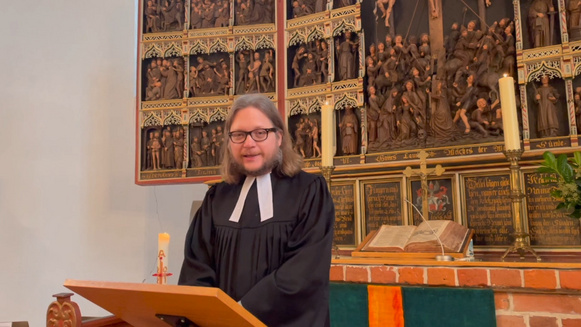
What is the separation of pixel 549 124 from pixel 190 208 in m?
5.11

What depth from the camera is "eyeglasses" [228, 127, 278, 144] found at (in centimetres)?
233

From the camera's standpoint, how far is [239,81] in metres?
6.28

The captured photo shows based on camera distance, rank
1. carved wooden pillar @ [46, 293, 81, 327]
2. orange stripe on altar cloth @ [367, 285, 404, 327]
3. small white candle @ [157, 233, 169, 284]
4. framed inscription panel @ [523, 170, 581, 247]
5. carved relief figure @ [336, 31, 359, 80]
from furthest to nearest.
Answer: carved relief figure @ [336, 31, 359, 80], framed inscription panel @ [523, 170, 581, 247], orange stripe on altar cloth @ [367, 285, 404, 327], small white candle @ [157, 233, 169, 284], carved wooden pillar @ [46, 293, 81, 327]

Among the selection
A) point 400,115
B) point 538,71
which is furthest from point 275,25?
point 538,71

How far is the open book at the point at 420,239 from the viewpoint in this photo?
12.0 feet

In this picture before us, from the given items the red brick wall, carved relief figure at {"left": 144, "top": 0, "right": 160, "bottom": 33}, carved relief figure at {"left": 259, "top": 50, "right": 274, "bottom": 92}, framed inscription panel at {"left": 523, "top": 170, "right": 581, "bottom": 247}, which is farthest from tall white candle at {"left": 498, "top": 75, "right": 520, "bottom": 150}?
carved relief figure at {"left": 144, "top": 0, "right": 160, "bottom": 33}

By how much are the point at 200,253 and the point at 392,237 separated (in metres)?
1.95

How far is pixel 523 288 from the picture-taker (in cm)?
294

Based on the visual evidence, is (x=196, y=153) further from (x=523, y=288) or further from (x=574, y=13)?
(x=523, y=288)

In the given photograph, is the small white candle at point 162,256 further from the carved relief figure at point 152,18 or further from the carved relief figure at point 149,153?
the carved relief figure at point 152,18

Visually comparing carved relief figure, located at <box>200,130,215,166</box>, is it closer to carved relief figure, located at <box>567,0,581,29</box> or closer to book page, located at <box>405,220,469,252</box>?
book page, located at <box>405,220,469,252</box>

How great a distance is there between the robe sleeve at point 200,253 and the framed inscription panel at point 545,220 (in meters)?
2.77

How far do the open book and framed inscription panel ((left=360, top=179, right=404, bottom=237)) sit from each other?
626mm

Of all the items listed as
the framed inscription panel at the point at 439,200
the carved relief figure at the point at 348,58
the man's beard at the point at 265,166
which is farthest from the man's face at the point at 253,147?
the carved relief figure at the point at 348,58
